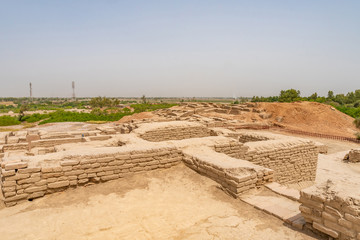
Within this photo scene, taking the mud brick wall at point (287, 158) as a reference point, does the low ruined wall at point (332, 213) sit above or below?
above

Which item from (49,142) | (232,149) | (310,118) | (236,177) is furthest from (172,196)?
(310,118)

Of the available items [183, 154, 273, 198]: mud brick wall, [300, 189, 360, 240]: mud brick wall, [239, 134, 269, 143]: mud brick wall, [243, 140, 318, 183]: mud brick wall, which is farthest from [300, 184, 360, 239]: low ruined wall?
[239, 134, 269, 143]: mud brick wall

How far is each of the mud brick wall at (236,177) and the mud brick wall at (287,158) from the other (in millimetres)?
1968

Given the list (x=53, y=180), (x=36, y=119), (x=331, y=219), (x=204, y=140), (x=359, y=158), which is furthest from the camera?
(x=36, y=119)

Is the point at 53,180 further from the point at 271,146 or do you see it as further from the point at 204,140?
the point at 271,146

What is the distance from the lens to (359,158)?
37.7 feet

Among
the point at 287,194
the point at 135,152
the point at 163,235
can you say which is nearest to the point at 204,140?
the point at 135,152

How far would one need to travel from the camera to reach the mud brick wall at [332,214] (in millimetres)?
2873

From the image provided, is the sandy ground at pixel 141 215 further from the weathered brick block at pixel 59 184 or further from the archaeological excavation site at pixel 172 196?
the weathered brick block at pixel 59 184

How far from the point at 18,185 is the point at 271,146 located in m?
6.88

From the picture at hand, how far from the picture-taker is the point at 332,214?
10.0 ft

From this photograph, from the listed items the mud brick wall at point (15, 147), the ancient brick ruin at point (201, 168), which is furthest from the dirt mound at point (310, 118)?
the mud brick wall at point (15, 147)

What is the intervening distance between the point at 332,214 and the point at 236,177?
70.8 inches

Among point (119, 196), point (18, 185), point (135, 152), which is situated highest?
point (135, 152)
